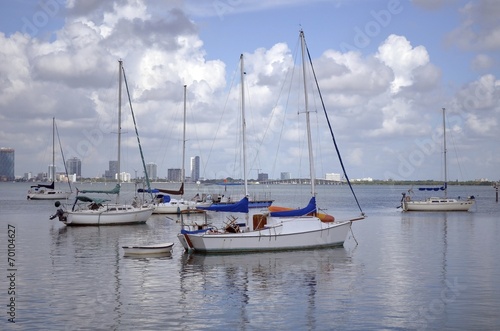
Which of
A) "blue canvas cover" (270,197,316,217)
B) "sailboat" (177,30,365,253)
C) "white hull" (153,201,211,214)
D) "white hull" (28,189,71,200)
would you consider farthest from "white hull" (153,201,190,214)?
"white hull" (28,189,71,200)

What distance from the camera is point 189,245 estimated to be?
38812 mm

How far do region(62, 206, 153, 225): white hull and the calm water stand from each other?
472 inches

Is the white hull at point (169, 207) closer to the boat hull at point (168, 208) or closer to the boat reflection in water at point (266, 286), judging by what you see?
the boat hull at point (168, 208)


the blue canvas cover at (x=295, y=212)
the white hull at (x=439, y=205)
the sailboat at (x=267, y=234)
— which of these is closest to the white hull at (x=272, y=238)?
the sailboat at (x=267, y=234)

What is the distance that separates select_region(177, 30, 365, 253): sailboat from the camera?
38.2 meters

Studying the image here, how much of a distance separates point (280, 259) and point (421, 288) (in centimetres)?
1078

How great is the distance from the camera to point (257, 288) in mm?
28125

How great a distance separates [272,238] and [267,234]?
483 millimetres

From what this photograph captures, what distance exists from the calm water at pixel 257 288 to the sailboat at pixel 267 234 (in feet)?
2.35

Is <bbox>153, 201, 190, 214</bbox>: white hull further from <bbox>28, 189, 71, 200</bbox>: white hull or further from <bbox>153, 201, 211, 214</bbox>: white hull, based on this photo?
<bbox>28, 189, 71, 200</bbox>: white hull

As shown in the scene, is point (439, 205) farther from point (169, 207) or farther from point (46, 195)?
point (46, 195)

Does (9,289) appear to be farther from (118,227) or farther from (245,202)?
(118,227)

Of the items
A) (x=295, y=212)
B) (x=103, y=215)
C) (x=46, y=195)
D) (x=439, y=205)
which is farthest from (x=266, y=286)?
(x=46, y=195)

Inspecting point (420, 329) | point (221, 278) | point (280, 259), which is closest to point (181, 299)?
point (221, 278)
